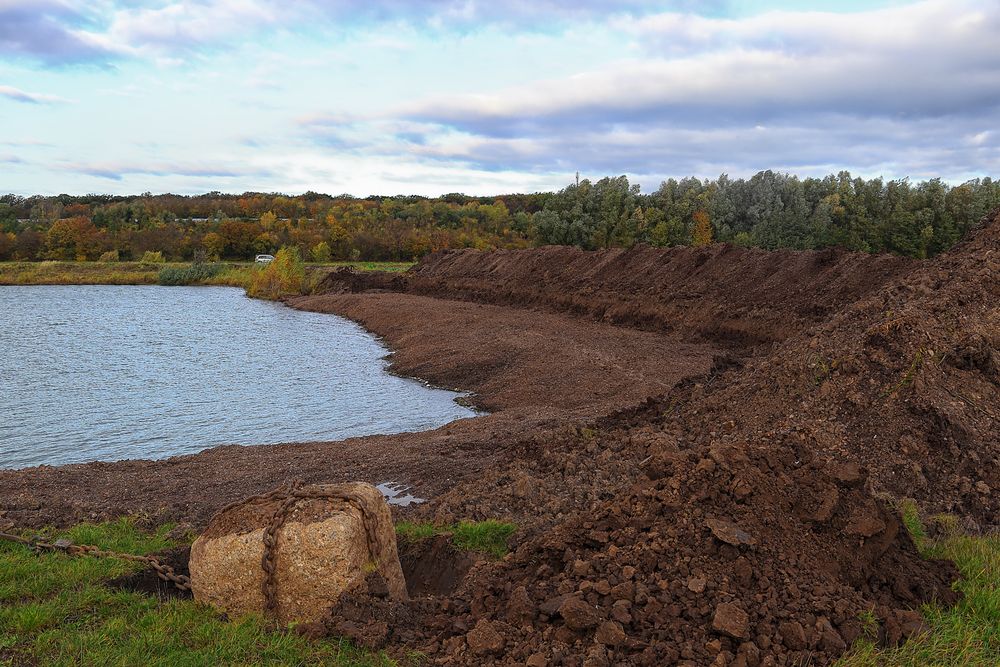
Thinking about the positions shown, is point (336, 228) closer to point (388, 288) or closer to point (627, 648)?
point (388, 288)

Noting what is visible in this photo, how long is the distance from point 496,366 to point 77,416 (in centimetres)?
1037

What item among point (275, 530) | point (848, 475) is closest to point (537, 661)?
point (275, 530)

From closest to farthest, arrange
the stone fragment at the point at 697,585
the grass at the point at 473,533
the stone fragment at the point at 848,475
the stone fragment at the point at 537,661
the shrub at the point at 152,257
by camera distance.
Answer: the stone fragment at the point at 537,661
the stone fragment at the point at 697,585
the stone fragment at the point at 848,475
the grass at the point at 473,533
the shrub at the point at 152,257

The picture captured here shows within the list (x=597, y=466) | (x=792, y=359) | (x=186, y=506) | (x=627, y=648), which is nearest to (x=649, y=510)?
(x=627, y=648)

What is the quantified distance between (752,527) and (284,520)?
3.09m

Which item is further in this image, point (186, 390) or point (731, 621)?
point (186, 390)

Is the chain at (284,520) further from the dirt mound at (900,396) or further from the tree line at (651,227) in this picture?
the tree line at (651,227)

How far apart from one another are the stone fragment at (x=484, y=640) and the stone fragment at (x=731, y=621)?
120 cm

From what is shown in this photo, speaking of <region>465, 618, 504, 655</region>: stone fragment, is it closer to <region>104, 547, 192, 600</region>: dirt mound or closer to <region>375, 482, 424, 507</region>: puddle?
<region>104, 547, 192, 600</region>: dirt mound

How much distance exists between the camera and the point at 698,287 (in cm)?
2834

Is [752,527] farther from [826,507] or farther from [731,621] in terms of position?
[731,621]

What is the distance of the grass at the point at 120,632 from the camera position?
428 centimetres

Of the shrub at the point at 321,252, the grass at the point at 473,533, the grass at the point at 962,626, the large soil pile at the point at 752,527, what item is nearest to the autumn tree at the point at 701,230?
the shrub at the point at 321,252

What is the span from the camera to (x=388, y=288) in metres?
52.4
